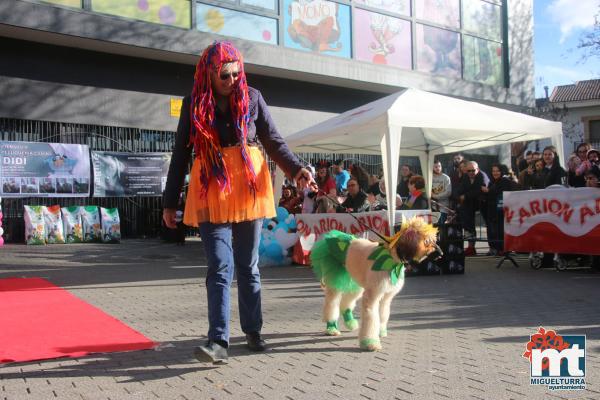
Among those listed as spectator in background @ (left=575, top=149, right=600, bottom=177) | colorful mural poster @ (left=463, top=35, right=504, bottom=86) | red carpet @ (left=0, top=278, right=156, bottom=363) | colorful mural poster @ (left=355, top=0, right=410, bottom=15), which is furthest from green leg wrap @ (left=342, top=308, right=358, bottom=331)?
colorful mural poster @ (left=463, top=35, right=504, bottom=86)

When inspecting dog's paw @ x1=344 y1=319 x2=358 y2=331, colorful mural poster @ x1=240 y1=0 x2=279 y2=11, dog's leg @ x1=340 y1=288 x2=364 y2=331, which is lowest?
dog's paw @ x1=344 y1=319 x2=358 y2=331

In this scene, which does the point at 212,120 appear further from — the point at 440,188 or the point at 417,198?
the point at 440,188

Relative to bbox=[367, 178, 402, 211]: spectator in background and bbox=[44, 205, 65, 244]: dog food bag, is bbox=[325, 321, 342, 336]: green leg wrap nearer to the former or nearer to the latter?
bbox=[367, 178, 402, 211]: spectator in background

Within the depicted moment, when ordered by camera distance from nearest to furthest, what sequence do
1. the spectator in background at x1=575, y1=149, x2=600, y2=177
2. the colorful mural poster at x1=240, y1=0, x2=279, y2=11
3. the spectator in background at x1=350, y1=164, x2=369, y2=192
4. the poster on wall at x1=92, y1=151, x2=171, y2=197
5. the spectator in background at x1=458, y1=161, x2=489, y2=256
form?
the spectator in background at x1=575, y1=149, x2=600, y2=177, the spectator in background at x1=458, y1=161, x2=489, y2=256, the spectator in background at x1=350, y1=164, x2=369, y2=192, the poster on wall at x1=92, y1=151, x2=171, y2=197, the colorful mural poster at x1=240, y1=0, x2=279, y2=11

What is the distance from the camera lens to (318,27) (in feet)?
54.9

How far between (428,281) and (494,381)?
15.0 ft

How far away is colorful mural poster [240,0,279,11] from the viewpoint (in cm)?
1548

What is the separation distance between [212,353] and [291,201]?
8671 millimetres

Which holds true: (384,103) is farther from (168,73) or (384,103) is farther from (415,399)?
(168,73)

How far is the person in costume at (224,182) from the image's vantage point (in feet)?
12.8

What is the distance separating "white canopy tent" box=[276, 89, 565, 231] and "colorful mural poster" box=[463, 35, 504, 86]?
9.11 meters

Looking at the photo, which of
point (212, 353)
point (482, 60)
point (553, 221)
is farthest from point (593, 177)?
point (482, 60)

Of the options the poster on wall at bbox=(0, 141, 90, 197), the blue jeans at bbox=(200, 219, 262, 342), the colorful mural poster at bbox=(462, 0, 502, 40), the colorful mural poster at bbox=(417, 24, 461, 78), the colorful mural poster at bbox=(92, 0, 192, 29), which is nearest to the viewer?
the blue jeans at bbox=(200, 219, 262, 342)

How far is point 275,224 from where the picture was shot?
1016 centimetres
